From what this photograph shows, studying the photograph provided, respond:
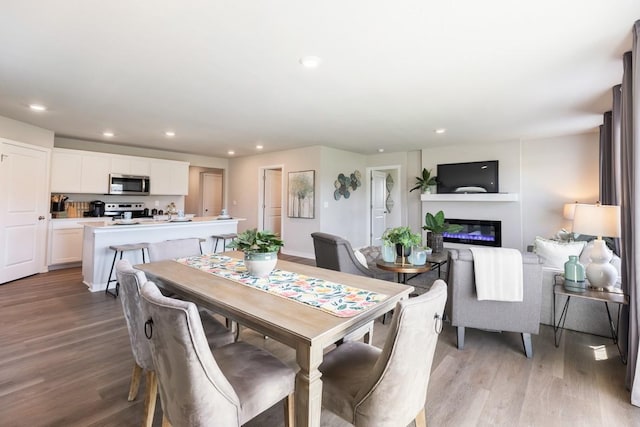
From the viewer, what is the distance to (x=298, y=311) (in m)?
1.37

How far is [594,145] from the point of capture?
5.04 metres

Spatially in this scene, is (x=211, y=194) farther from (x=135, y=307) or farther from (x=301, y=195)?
(x=135, y=307)

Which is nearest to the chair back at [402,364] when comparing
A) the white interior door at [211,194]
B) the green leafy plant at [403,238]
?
the green leafy plant at [403,238]

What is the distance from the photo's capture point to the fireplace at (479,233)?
19.1 feet

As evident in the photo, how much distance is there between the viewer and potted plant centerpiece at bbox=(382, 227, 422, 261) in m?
2.96

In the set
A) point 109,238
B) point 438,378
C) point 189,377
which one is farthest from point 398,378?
point 109,238

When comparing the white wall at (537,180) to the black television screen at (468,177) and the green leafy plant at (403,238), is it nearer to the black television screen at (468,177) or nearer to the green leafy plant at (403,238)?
the black television screen at (468,177)

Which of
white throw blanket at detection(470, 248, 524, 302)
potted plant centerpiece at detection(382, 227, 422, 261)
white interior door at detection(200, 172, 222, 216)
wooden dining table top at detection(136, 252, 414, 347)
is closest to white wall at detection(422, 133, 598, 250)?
potted plant centerpiece at detection(382, 227, 422, 261)

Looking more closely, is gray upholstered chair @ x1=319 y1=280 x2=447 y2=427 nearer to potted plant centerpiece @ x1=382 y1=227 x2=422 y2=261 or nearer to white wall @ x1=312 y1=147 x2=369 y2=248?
potted plant centerpiece @ x1=382 y1=227 x2=422 y2=261

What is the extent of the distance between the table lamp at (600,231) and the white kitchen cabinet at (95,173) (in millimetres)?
7025

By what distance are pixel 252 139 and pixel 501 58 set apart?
412 centimetres

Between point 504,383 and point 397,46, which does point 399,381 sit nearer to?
point 504,383

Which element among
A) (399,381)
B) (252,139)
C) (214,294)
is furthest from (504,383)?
(252,139)

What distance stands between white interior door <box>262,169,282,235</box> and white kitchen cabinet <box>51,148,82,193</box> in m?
3.57
